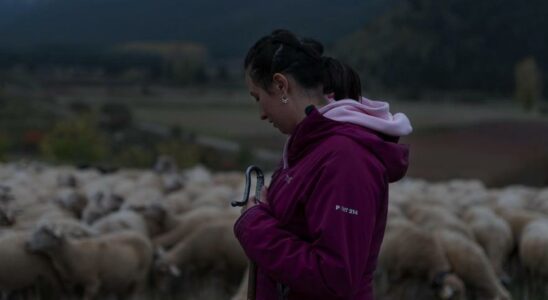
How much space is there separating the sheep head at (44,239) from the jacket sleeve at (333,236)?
5.22 metres

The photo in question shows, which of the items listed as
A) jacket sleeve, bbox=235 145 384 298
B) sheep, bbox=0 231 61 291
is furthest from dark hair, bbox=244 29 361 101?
sheep, bbox=0 231 61 291

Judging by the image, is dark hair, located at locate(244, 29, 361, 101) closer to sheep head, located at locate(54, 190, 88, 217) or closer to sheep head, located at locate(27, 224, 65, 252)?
sheep head, located at locate(27, 224, 65, 252)

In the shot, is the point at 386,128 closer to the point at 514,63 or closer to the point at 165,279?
the point at 165,279

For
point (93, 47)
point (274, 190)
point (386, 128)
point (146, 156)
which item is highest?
point (386, 128)

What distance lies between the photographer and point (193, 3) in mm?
140250

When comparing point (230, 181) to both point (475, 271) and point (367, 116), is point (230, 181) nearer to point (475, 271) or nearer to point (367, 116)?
point (475, 271)

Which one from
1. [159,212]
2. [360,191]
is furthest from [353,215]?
[159,212]

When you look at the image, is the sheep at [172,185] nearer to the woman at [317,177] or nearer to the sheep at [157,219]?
the sheep at [157,219]

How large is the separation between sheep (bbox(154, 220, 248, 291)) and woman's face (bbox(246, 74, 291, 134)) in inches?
234

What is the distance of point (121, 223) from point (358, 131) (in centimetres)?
677

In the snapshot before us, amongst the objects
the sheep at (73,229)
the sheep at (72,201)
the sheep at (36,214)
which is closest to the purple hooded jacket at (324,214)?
the sheep at (73,229)

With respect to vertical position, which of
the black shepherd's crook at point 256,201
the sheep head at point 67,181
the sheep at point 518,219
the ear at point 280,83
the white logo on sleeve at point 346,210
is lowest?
the sheep head at point 67,181

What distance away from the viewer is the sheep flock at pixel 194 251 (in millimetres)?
7785

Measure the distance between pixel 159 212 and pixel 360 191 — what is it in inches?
283
